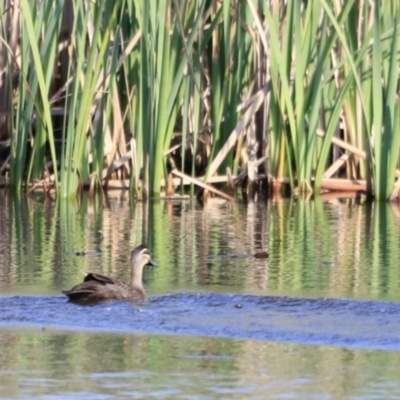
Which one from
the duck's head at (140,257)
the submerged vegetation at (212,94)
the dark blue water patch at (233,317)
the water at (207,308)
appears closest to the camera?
the water at (207,308)

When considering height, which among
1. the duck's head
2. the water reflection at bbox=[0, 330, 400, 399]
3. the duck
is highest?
the duck's head

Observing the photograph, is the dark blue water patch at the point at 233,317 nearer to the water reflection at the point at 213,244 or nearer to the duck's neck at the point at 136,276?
the duck's neck at the point at 136,276

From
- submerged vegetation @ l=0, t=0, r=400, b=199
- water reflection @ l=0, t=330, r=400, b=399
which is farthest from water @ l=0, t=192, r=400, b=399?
submerged vegetation @ l=0, t=0, r=400, b=199

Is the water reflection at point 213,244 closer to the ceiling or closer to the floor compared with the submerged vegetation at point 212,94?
closer to the floor

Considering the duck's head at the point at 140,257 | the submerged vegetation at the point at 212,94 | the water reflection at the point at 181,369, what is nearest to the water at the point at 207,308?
the water reflection at the point at 181,369

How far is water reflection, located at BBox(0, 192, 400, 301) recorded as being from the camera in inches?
305

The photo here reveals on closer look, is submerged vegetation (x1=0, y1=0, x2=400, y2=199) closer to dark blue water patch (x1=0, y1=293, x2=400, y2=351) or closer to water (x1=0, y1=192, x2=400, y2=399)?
water (x1=0, y1=192, x2=400, y2=399)

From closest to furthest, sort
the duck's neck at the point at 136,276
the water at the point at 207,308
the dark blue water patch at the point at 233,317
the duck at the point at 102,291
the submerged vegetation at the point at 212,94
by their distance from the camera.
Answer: the water at the point at 207,308, the dark blue water patch at the point at 233,317, the duck at the point at 102,291, the duck's neck at the point at 136,276, the submerged vegetation at the point at 212,94

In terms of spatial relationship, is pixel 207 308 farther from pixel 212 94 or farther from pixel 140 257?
pixel 212 94

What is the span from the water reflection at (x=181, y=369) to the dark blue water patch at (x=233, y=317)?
22cm

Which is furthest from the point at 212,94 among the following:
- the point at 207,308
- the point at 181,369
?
the point at 181,369

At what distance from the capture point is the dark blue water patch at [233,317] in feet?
20.1

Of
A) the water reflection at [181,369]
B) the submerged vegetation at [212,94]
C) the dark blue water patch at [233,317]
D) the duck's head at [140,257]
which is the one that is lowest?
the water reflection at [181,369]

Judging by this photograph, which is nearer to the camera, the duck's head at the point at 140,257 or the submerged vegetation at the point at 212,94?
the duck's head at the point at 140,257
